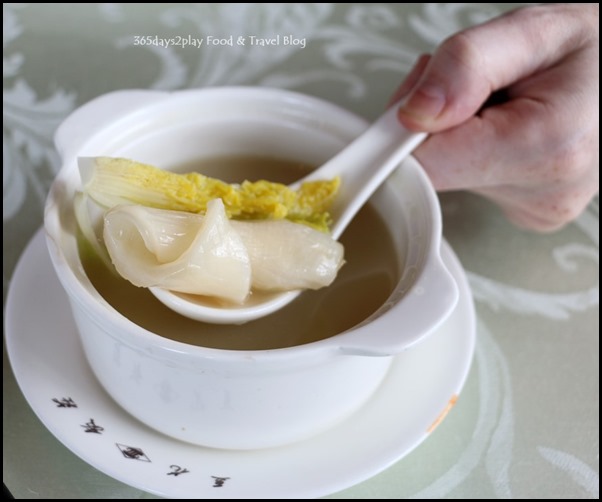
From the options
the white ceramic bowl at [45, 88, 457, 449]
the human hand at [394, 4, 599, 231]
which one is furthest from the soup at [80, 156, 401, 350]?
the human hand at [394, 4, 599, 231]

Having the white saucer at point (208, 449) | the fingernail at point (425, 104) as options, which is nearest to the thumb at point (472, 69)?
the fingernail at point (425, 104)

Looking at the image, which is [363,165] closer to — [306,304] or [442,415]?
[306,304]

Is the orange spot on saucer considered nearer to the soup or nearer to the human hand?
the soup

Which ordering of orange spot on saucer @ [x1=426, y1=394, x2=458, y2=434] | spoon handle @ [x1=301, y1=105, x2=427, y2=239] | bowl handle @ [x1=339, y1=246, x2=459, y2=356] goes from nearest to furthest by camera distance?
bowl handle @ [x1=339, y1=246, x2=459, y2=356]
orange spot on saucer @ [x1=426, y1=394, x2=458, y2=434]
spoon handle @ [x1=301, y1=105, x2=427, y2=239]

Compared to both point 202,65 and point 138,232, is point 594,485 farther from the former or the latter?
point 202,65

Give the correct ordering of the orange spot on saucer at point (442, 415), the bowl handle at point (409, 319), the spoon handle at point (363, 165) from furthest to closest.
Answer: the spoon handle at point (363, 165), the orange spot on saucer at point (442, 415), the bowl handle at point (409, 319)

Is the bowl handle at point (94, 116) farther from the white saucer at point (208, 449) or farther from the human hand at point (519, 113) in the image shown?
the human hand at point (519, 113)

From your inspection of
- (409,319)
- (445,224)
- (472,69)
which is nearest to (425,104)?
(472,69)
